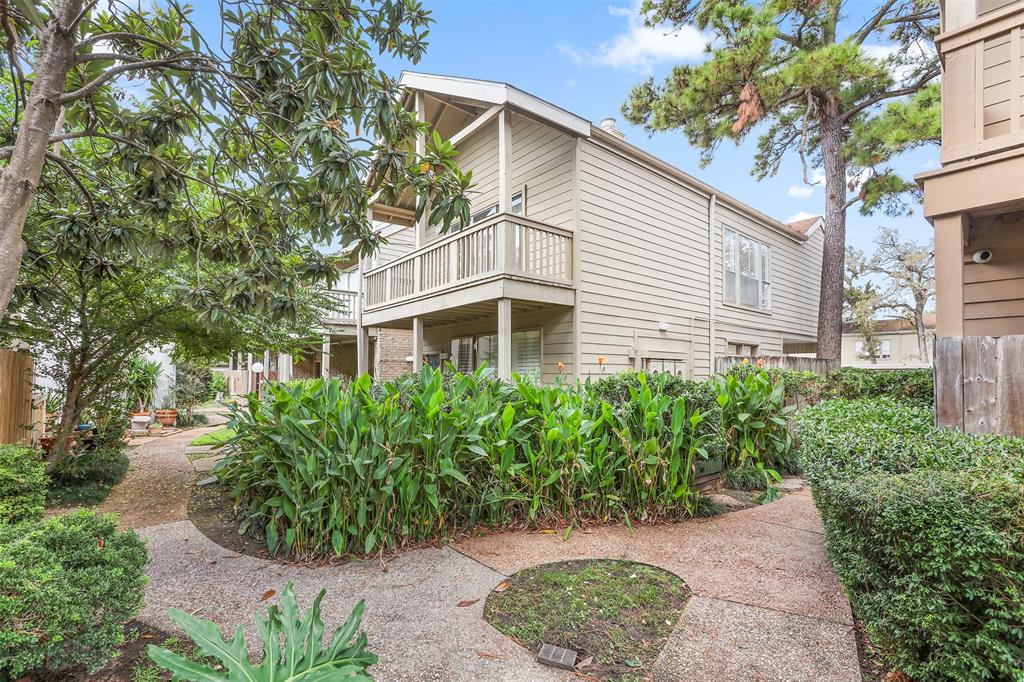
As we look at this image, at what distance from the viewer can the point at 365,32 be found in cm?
354

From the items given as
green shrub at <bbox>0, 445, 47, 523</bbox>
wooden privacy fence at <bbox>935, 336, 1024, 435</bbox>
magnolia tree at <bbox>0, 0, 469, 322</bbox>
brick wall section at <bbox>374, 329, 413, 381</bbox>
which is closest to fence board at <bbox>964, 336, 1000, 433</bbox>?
wooden privacy fence at <bbox>935, 336, 1024, 435</bbox>

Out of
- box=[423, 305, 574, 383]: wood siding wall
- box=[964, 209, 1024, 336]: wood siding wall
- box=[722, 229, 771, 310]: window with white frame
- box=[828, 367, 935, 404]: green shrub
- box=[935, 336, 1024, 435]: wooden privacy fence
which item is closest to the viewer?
box=[935, 336, 1024, 435]: wooden privacy fence

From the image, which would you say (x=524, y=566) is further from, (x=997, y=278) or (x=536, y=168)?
(x=536, y=168)

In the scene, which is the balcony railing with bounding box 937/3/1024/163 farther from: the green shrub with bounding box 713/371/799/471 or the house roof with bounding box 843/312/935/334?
the house roof with bounding box 843/312/935/334

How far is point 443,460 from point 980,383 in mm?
3702

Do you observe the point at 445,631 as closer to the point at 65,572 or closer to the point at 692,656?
the point at 692,656

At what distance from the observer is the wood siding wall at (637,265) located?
29.6 ft

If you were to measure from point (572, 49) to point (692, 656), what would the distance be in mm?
9163

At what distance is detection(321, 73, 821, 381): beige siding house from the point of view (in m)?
8.27

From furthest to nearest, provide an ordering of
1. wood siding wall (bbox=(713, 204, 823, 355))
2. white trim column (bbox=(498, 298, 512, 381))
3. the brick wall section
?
1. the brick wall section
2. wood siding wall (bbox=(713, 204, 823, 355))
3. white trim column (bbox=(498, 298, 512, 381))

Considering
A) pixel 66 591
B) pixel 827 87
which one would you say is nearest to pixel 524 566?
pixel 66 591

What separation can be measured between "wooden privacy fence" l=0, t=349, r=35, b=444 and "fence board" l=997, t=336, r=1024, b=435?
28.3 ft

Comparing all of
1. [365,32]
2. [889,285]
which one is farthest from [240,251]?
[889,285]

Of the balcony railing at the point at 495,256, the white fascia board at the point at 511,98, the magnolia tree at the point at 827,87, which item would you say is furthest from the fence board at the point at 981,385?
the magnolia tree at the point at 827,87
